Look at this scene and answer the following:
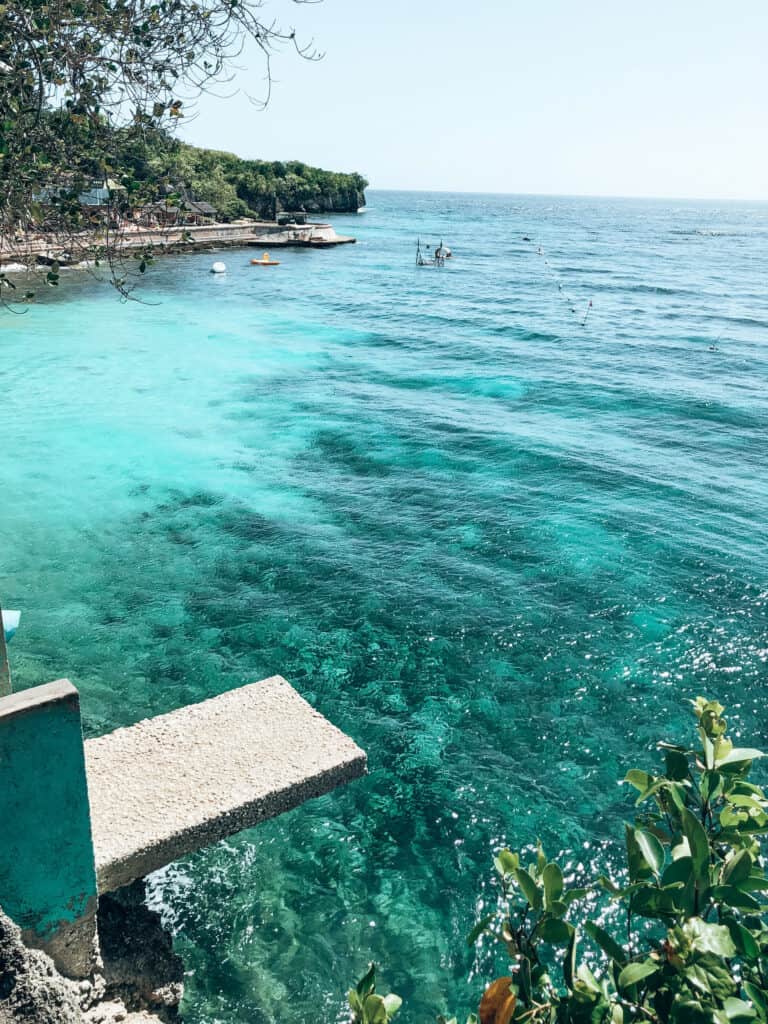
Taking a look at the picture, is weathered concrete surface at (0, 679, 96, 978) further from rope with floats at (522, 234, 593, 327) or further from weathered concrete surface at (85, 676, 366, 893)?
rope with floats at (522, 234, 593, 327)

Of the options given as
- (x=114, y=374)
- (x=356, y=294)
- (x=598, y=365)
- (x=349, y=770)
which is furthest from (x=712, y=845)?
(x=356, y=294)

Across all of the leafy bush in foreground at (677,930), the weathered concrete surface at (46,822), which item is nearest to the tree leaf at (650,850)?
the leafy bush in foreground at (677,930)

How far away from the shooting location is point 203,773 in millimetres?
5875

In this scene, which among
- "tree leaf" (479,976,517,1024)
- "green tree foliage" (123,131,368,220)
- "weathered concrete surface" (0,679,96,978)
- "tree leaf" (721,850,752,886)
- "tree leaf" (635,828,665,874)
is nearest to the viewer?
"tree leaf" (721,850,752,886)

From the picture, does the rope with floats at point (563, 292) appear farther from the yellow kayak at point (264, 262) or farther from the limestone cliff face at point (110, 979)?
the limestone cliff face at point (110, 979)

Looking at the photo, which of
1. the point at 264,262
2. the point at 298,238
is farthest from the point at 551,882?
the point at 298,238

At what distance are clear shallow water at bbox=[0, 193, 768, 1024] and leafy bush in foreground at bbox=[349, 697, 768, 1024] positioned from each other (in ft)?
13.8

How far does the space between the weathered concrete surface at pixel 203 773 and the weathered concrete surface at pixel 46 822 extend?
1.68 feet

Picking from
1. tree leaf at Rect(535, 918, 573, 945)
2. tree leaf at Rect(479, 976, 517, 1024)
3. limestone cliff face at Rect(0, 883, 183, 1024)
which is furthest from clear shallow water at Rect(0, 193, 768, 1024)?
tree leaf at Rect(535, 918, 573, 945)

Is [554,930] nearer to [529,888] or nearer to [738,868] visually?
[529,888]

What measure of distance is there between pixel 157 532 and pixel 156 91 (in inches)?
297

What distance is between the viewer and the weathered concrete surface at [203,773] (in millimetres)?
5273

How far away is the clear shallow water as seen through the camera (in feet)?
21.3

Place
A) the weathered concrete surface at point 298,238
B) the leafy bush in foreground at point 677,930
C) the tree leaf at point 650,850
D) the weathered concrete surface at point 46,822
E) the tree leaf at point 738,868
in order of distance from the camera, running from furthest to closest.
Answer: the weathered concrete surface at point 298,238
the weathered concrete surface at point 46,822
the tree leaf at point 650,850
the tree leaf at point 738,868
the leafy bush in foreground at point 677,930
